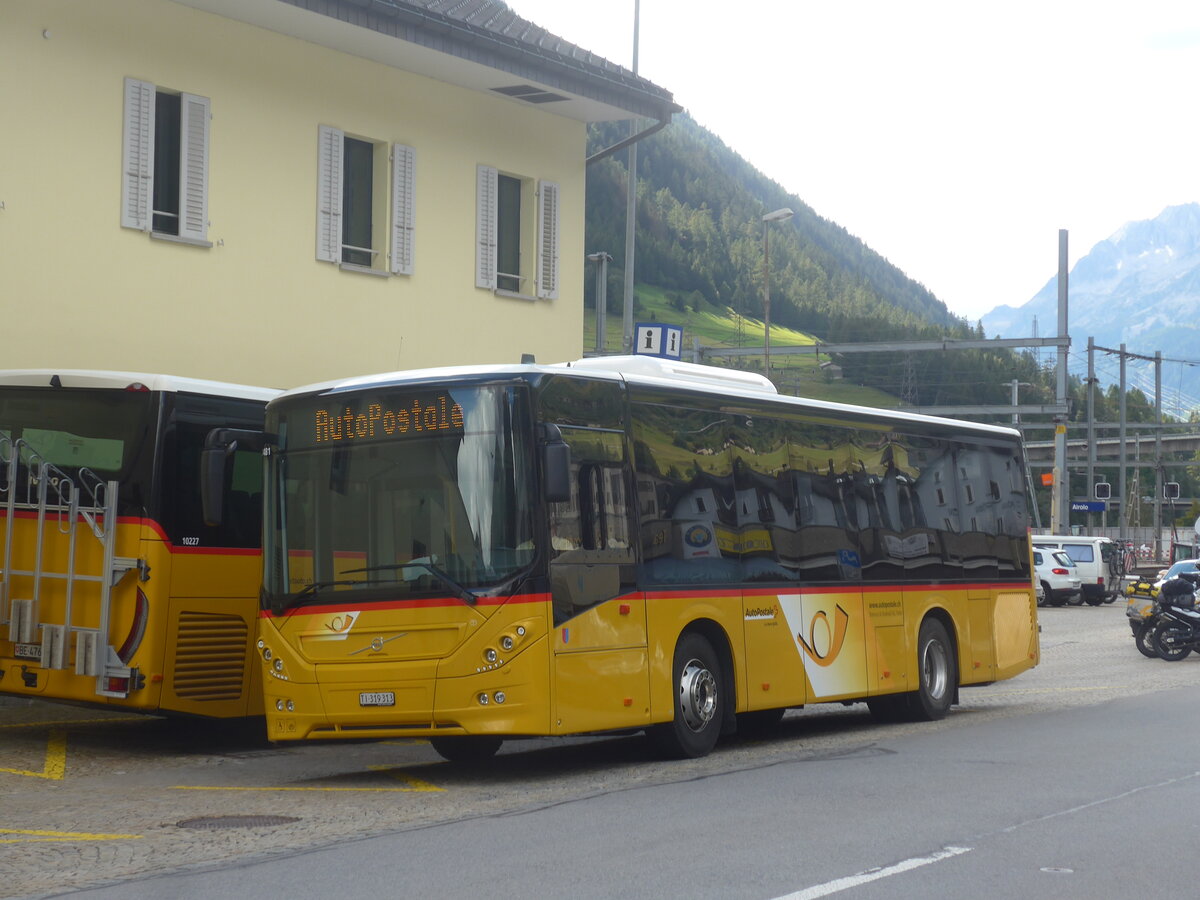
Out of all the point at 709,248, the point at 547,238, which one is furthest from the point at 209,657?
the point at 709,248

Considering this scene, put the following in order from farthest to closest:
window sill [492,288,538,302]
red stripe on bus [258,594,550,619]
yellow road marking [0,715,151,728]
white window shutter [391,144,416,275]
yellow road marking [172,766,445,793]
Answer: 1. window sill [492,288,538,302]
2. white window shutter [391,144,416,275]
3. yellow road marking [0,715,151,728]
4. yellow road marking [172,766,445,793]
5. red stripe on bus [258,594,550,619]

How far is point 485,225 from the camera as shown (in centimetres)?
2392

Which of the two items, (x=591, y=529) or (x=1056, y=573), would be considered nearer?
(x=591, y=529)

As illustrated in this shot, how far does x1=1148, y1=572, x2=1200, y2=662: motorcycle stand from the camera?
82.8ft

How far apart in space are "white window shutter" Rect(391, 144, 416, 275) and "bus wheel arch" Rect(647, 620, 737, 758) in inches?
435

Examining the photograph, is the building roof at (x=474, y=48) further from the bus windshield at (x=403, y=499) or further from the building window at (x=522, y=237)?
the bus windshield at (x=403, y=499)

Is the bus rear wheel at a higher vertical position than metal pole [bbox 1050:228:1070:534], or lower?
lower

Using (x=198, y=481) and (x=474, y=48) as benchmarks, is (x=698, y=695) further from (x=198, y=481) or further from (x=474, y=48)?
(x=474, y=48)

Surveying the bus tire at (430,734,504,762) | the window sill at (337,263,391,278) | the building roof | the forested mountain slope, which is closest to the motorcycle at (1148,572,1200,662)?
the building roof

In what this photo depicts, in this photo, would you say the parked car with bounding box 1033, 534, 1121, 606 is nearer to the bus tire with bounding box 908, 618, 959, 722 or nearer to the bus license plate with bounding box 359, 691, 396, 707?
the bus tire with bounding box 908, 618, 959, 722

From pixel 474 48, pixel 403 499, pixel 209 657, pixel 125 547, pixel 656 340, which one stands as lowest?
pixel 209 657

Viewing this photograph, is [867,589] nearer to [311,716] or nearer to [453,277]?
[311,716]

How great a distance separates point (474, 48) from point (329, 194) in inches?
110

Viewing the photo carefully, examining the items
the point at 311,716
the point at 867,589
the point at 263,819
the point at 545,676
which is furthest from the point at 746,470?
the point at 263,819
